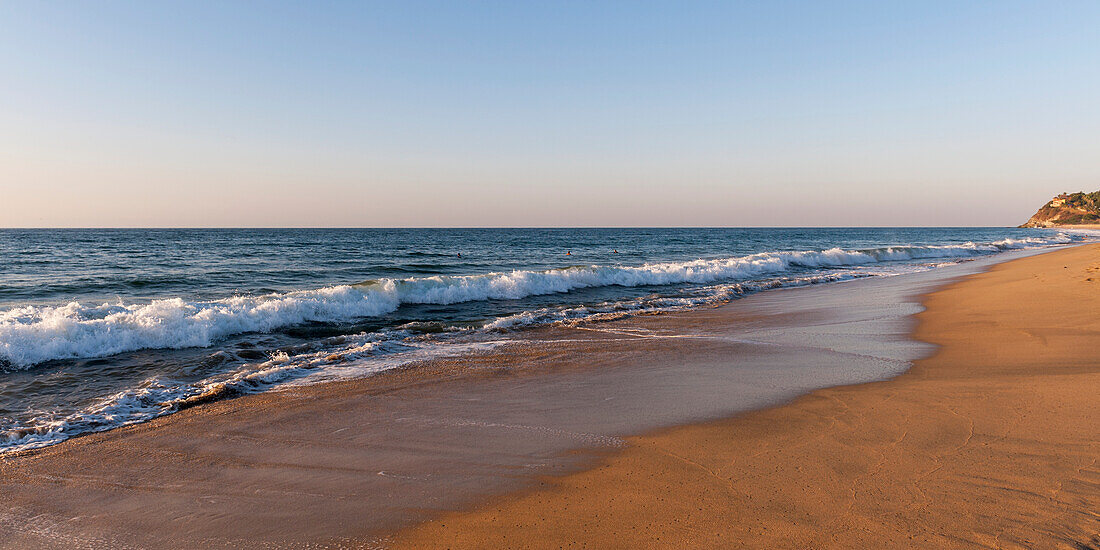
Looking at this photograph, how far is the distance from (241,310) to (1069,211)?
177 metres

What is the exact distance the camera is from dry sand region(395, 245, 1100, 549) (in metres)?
3.22

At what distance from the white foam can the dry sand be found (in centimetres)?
896

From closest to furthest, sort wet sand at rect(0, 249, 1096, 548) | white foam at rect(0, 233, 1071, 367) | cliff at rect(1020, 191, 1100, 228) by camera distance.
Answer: wet sand at rect(0, 249, 1096, 548)
white foam at rect(0, 233, 1071, 367)
cliff at rect(1020, 191, 1100, 228)

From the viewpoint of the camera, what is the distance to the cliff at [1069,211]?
119250mm

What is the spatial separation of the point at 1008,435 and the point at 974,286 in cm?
1496

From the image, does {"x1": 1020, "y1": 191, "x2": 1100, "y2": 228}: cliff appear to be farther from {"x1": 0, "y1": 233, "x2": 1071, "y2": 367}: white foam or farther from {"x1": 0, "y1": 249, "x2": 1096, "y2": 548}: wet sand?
{"x1": 0, "y1": 249, "x2": 1096, "y2": 548}: wet sand

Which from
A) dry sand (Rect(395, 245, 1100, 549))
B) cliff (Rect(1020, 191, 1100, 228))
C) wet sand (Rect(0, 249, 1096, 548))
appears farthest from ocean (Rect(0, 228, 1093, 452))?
cliff (Rect(1020, 191, 1100, 228))

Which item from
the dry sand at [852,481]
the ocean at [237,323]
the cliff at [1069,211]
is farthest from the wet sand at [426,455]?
the cliff at [1069,211]

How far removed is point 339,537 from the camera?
332 cm

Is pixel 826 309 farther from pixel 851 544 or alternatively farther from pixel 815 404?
pixel 851 544

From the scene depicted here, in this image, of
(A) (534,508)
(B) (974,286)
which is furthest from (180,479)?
(B) (974,286)

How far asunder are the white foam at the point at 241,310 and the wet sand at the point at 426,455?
190 inches

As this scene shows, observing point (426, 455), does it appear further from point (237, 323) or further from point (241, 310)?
point (241, 310)

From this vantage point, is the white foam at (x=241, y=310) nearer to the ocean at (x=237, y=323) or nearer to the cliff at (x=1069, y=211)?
the ocean at (x=237, y=323)
